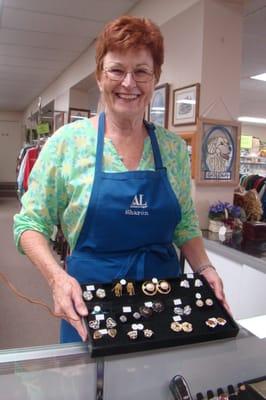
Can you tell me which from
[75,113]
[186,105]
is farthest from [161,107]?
[75,113]

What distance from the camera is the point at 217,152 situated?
2635 millimetres

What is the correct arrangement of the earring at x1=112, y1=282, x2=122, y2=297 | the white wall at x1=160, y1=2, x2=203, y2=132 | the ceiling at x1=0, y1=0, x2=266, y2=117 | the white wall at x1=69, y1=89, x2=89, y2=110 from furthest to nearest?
the white wall at x1=69, y1=89, x2=89, y2=110 < the ceiling at x1=0, y1=0, x2=266, y2=117 < the white wall at x1=160, y1=2, x2=203, y2=132 < the earring at x1=112, y1=282, x2=122, y2=297

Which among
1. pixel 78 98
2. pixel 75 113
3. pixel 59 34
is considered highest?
pixel 59 34

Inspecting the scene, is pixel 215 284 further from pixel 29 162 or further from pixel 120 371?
pixel 29 162

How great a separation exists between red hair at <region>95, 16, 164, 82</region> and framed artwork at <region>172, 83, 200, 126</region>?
58.3 inches

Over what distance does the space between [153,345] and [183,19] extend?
2402mm

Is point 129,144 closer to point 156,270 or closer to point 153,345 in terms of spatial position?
point 156,270

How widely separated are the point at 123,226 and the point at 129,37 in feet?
1.64

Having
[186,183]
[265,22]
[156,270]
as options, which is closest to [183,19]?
[265,22]

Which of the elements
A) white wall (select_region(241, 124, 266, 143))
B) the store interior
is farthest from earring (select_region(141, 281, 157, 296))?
white wall (select_region(241, 124, 266, 143))

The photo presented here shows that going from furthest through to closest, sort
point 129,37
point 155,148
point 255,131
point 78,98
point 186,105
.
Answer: point 255,131 → point 78,98 → point 186,105 → point 155,148 → point 129,37

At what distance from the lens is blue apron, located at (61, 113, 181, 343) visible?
3.42ft

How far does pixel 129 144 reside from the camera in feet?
3.76

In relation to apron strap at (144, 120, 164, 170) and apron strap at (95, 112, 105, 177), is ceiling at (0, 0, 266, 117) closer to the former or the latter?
apron strap at (144, 120, 164, 170)
